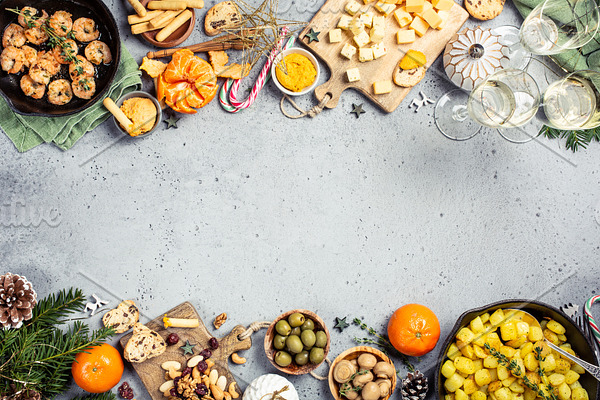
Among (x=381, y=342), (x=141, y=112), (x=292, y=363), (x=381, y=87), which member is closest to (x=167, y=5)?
(x=141, y=112)

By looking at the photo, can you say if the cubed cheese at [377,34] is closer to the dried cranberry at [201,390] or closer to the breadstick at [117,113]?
the breadstick at [117,113]

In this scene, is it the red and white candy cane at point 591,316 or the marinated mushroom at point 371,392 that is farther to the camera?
the red and white candy cane at point 591,316

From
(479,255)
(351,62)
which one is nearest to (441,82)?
(351,62)

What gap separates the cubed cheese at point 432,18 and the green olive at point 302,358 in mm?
1269

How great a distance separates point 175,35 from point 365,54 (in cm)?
70

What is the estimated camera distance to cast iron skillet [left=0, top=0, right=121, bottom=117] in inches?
59.8

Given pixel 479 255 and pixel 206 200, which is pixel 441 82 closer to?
pixel 479 255

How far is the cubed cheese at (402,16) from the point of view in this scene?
1.72 m

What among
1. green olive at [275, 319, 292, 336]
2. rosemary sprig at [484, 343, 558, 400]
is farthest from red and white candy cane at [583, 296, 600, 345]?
green olive at [275, 319, 292, 336]

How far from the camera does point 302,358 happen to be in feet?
5.16

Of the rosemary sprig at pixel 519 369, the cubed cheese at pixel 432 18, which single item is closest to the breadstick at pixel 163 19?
the cubed cheese at pixel 432 18

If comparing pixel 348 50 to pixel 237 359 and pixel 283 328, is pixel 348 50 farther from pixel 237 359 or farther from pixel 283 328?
pixel 237 359

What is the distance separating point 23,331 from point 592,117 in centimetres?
189

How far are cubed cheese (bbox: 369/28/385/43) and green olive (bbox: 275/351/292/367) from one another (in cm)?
117
